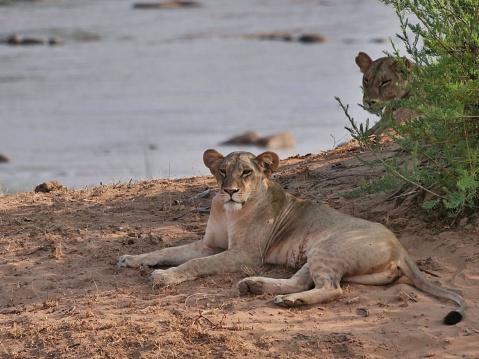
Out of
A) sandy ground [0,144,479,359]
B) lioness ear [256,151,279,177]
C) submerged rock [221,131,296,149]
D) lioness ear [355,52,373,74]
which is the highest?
lioness ear [355,52,373,74]

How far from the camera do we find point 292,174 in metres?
8.99

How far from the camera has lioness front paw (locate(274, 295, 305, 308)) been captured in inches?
233

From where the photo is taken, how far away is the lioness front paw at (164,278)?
6469 mm

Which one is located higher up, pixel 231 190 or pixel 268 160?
pixel 268 160

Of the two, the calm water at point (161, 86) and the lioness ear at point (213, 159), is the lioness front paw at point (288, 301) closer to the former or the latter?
the lioness ear at point (213, 159)

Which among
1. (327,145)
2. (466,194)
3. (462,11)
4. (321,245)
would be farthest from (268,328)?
(327,145)

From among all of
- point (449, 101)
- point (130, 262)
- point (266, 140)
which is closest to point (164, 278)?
point (130, 262)

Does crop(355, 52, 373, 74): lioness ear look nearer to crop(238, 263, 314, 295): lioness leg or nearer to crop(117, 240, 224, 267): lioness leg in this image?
crop(117, 240, 224, 267): lioness leg

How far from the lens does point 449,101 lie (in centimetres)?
652

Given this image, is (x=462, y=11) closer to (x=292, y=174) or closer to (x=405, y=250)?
(x=405, y=250)

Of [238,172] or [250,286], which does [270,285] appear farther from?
[238,172]

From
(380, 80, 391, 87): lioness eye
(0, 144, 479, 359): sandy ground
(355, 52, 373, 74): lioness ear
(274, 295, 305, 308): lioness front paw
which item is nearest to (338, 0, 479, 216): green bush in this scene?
(0, 144, 479, 359): sandy ground

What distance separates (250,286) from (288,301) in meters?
0.34

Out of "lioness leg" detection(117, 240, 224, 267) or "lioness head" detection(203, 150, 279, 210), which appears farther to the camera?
"lioness leg" detection(117, 240, 224, 267)
